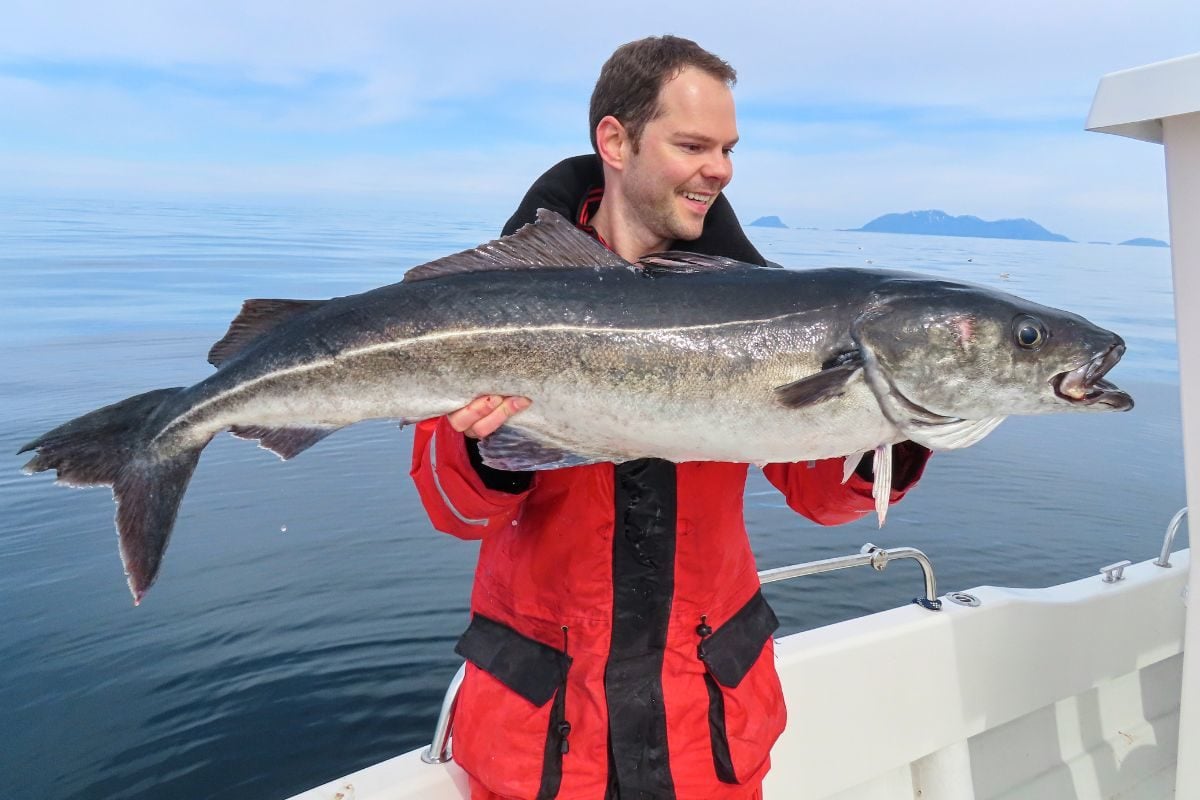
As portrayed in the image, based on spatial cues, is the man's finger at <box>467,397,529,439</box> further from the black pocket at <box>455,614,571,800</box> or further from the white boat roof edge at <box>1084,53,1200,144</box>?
the white boat roof edge at <box>1084,53,1200,144</box>

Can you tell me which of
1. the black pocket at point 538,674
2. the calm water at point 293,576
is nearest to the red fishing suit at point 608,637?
the black pocket at point 538,674

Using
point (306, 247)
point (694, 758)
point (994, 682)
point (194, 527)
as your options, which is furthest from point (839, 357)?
point (306, 247)

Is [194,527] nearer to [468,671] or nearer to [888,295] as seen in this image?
[468,671]

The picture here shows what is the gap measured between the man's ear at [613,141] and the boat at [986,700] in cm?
210

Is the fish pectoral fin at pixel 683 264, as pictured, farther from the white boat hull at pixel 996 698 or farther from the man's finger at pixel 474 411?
the white boat hull at pixel 996 698

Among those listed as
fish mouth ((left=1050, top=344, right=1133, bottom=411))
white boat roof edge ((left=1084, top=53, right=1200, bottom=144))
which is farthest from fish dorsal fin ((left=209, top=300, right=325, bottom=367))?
white boat roof edge ((left=1084, top=53, right=1200, bottom=144))

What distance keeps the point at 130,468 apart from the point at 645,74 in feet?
7.45

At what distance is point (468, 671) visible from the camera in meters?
2.68

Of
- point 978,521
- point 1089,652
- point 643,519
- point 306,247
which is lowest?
point 978,521

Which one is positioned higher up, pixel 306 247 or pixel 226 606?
pixel 306 247

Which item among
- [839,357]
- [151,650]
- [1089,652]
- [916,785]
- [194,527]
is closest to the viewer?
[839,357]

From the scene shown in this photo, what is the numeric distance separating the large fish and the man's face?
0.54 meters

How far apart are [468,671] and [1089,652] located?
4.08 m

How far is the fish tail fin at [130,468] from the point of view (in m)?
2.41
